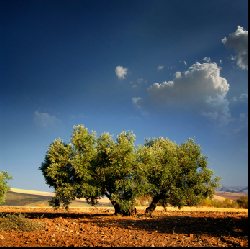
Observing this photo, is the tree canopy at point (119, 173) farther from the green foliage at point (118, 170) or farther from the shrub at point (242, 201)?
the shrub at point (242, 201)

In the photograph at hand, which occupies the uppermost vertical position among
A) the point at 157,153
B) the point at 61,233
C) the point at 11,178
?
the point at 157,153

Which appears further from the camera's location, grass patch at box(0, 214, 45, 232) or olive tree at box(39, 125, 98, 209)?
olive tree at box(39, 125, 98, 209)

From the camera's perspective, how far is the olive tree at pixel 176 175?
42156 millimetres

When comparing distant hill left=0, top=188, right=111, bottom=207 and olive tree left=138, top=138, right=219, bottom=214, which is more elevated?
olive tree left=138, top=138, right=219, bottom=214

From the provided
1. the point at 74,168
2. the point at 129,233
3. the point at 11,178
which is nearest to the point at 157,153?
the point at 74,168

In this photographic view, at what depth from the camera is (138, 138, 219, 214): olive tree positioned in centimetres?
4216

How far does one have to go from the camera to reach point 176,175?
43.3 meters

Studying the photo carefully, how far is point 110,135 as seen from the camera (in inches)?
1651

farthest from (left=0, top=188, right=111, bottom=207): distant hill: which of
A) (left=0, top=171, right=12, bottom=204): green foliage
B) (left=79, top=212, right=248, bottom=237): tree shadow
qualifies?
(left=79, top=212, right=248, bottom=237): tree shadow

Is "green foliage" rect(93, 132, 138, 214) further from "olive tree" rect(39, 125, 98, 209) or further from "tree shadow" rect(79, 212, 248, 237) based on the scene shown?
"tree shadow" rect(79, 212, 248, 237)

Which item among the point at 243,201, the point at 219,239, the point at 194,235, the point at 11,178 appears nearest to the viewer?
the point at 219,239

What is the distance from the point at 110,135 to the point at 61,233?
1928 cm

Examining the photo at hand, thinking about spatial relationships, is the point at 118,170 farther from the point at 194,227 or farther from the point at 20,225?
the point at 20,225

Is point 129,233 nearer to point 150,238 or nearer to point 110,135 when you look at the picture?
point 150,238
